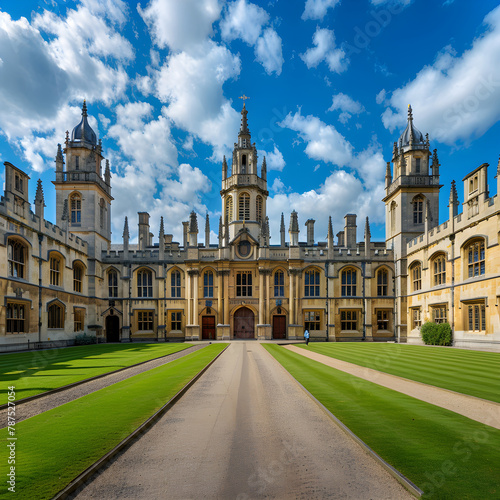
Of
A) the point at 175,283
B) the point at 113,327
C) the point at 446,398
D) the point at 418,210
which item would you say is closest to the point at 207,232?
the point at 175,283

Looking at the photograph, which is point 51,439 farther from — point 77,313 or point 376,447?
point 77,313

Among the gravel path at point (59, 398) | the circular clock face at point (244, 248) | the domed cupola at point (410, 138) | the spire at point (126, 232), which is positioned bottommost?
the gravel path at point (59, 398)

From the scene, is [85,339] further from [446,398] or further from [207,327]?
[446,398]

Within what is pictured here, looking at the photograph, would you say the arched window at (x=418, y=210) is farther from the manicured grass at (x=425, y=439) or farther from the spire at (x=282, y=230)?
the manicured grass at (x=425, y=439)

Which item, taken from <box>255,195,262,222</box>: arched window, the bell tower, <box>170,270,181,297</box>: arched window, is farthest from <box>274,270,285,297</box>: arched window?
<box>170,270,181,297</box>: arched window

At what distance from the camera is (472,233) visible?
2755 cm

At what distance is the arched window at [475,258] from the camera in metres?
26.8

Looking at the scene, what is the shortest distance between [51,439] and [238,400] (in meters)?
4.56

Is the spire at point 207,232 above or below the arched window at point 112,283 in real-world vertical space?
above

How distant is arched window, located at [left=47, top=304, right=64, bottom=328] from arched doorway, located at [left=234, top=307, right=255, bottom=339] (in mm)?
17743

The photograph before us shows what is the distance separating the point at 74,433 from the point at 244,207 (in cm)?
4033

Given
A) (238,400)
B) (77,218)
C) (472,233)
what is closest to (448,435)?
(238,400)

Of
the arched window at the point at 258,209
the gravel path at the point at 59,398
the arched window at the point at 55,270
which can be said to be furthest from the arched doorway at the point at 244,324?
the gravel path at the point at 59,398

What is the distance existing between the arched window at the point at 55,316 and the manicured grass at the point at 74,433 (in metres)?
23.3
